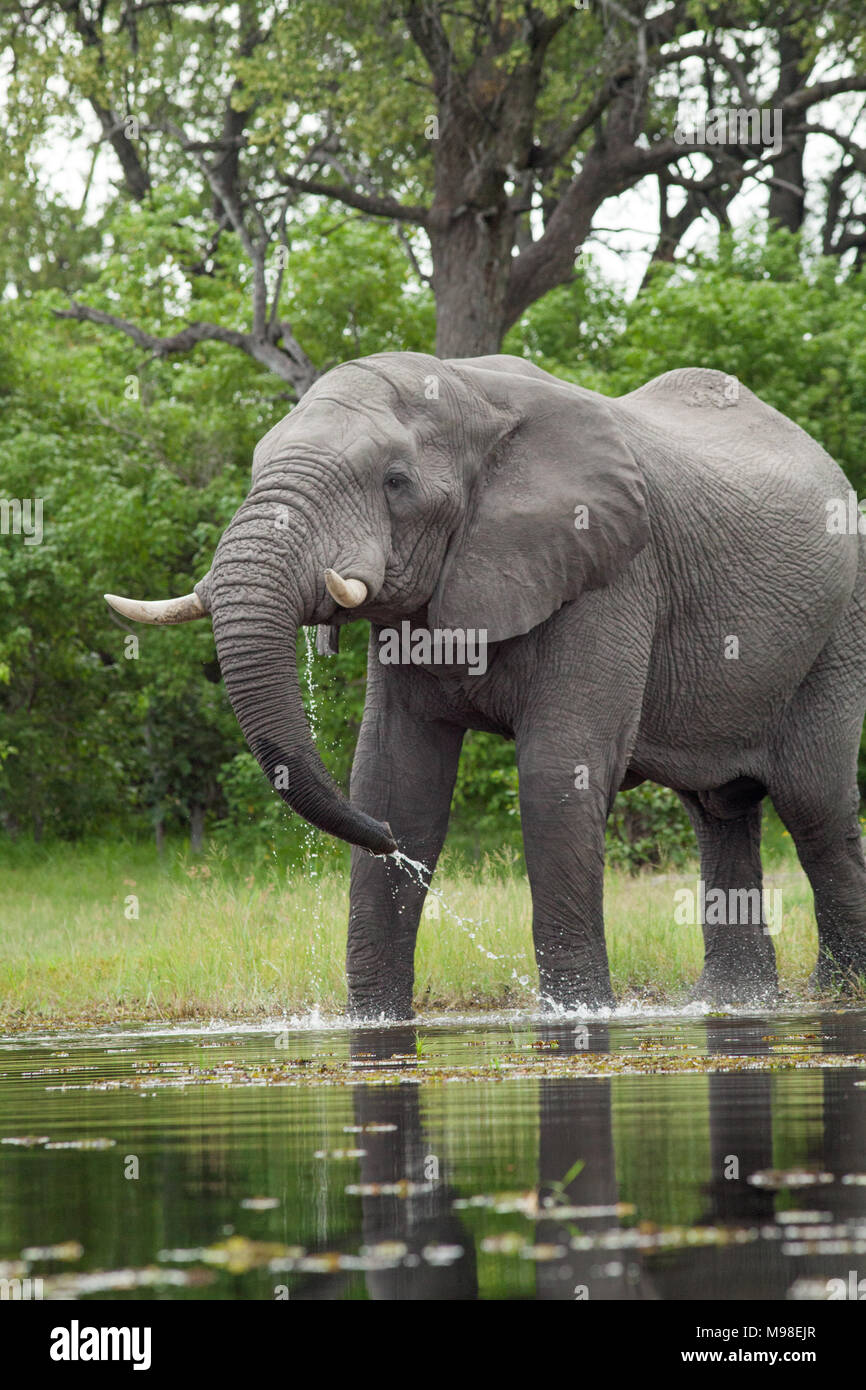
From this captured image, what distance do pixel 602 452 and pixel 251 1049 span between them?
3.25 meters

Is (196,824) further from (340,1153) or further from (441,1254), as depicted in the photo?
(441,1254)

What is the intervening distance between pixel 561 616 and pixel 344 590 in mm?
1508

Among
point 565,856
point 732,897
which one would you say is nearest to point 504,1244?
point 565,856

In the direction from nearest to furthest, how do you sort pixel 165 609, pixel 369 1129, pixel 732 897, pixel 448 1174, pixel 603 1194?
pixel 603 1194 → pixel 448 1174 → pixel 369 1129 → pixel 165 609 → pixel 732 897

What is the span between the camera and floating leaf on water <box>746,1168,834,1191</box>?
3725 mm

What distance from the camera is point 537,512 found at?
29.7 ft

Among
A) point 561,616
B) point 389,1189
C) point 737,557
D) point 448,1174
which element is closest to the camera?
point 389,1189

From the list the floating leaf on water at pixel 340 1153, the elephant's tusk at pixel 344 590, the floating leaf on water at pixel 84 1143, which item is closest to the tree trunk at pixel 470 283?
the elephant's tusk at pixel 344 590

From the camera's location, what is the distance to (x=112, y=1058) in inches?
300

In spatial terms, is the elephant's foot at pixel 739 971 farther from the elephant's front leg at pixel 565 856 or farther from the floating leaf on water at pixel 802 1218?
the floating leaf on water at pixel 802 1218

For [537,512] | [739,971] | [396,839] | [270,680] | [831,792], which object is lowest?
[739,971]

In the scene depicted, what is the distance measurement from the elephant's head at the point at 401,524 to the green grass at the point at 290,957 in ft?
7.12
